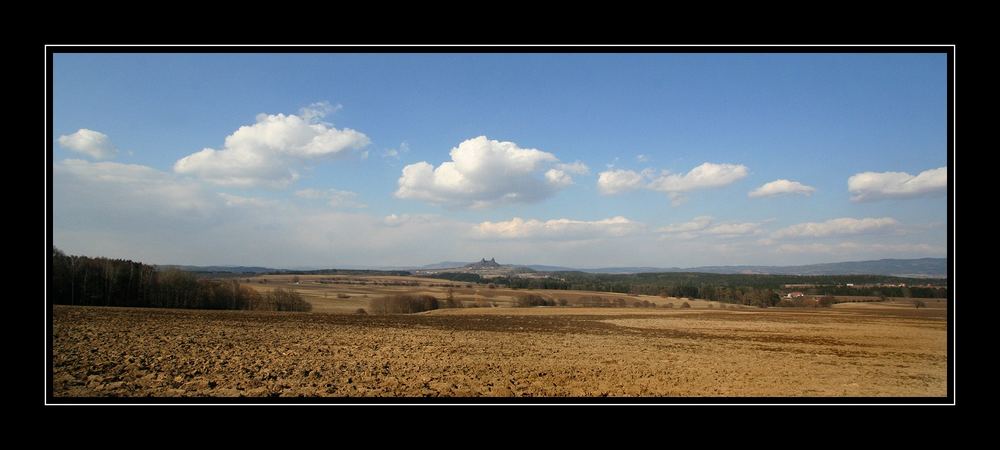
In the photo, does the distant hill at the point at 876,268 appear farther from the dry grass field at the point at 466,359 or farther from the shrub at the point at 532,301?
the shrub at the point at 532,301

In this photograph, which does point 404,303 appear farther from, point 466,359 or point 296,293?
point 466,359

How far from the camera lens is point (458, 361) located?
904 cm

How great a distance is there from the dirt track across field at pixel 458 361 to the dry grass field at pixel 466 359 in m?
0.03

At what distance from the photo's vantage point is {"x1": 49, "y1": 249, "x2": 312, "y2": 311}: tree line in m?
16.8

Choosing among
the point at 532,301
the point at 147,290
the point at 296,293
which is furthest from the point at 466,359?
the point at 532,301

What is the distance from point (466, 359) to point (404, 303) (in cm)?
1767

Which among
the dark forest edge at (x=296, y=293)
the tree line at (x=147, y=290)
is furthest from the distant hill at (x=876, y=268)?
the tree line at (x=147, y=290)

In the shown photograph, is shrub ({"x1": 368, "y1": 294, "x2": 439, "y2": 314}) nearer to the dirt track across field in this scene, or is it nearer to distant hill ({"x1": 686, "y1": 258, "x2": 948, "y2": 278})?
the dirt track across field

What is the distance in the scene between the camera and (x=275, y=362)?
823cm

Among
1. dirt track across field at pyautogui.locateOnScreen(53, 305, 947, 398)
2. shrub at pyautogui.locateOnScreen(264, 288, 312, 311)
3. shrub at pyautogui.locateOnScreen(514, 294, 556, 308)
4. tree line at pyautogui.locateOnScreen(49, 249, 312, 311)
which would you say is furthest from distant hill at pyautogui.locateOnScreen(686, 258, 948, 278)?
tree line at pyautogui.locateOnScreen(49, 249, 312, 311)
